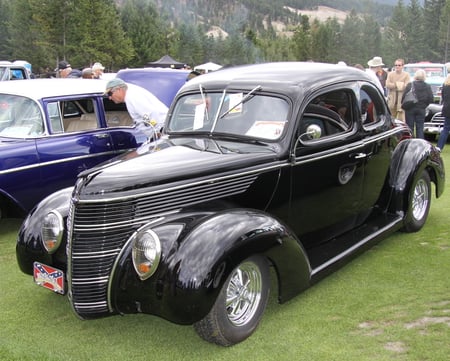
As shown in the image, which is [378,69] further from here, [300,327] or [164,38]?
[164,38]

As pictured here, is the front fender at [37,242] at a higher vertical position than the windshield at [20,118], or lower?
lower

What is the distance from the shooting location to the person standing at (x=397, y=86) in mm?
11695

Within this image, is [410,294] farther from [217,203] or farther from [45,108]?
[45,108]

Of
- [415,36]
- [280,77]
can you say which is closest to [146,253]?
[280,77]

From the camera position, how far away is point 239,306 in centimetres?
345

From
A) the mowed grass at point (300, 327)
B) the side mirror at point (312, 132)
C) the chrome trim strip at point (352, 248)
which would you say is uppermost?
the side mirror at point (312, 132)

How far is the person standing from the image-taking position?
1170 centimetres

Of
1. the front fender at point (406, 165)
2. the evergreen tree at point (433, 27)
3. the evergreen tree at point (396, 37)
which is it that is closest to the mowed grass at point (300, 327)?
the front fender at point (406, 165)

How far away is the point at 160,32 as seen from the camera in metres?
70.3

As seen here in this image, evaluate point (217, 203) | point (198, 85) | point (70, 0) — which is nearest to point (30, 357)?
point (217, 203)

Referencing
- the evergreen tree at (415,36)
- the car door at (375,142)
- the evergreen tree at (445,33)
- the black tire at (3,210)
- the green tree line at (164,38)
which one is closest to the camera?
the car door at (375,142)

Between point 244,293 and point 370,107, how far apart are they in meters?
2.59

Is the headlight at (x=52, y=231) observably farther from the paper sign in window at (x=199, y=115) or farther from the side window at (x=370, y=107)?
the side window at (x=370, y=107)

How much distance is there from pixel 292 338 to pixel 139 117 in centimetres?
382
